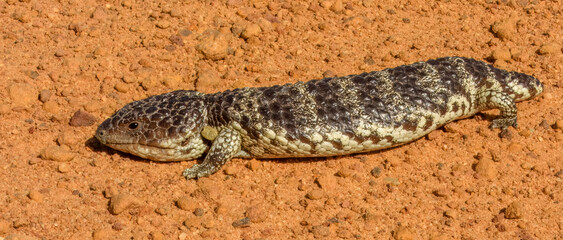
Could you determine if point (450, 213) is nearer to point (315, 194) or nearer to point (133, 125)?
point (315, 194)

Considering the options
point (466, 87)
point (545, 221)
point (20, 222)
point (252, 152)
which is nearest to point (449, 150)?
point (466, 87)

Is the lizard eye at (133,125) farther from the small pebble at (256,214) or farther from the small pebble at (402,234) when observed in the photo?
the small pebble at (402,234)

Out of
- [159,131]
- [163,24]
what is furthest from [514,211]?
[163,24]

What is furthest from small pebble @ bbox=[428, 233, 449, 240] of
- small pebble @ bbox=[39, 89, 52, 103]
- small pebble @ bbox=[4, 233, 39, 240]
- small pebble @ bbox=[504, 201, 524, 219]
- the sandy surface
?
small pebble @ bbox=[39, 89, 52, 103]

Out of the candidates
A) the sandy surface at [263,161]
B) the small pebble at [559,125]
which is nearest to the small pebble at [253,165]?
the sandy surface at [263,161]

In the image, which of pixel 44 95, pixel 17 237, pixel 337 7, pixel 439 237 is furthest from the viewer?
pixel 337 7

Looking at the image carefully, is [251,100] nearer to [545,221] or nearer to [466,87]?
[466,87]

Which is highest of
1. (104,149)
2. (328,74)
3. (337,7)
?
(337,7)
